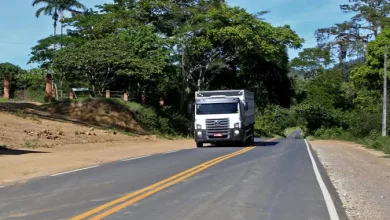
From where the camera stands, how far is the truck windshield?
92.5 feet

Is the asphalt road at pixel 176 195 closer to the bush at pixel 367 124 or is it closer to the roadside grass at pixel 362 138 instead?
the roadside grass at pixel 362 138

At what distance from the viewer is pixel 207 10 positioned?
5200 centimetres

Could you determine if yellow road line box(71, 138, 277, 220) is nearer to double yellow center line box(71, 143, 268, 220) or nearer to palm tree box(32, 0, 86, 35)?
Answer: double yellow center line box(71, 143, 268, 220)

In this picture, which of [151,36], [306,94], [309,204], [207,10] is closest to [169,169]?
[309,204]

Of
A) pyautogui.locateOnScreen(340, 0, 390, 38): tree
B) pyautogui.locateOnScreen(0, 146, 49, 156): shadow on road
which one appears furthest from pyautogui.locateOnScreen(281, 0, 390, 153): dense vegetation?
pyautogui.locateOnScreen(0, 146, 49, 156): shadow on road

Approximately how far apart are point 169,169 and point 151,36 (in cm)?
3121

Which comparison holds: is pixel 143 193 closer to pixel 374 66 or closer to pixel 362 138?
pixel 362 138

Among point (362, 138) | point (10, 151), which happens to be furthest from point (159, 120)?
point (10, 151)

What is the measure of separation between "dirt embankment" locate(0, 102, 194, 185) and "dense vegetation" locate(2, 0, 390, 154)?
4.10 m

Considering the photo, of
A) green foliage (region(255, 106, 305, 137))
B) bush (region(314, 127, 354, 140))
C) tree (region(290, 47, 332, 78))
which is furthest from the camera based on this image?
tree (region(290, 47, 332, 78))

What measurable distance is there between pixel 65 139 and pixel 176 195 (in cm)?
2080

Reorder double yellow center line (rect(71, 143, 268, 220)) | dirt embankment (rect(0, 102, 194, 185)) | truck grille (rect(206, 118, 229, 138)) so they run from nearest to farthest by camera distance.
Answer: double yellow center line (rect(71, 143, 268, 220)), dirt embankment (rect(0, 102, 194, 185)), truck grille (rect(206, 118, 229, 138))

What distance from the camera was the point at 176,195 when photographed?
10703 millimetres

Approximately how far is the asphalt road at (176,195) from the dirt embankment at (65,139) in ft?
8.14
